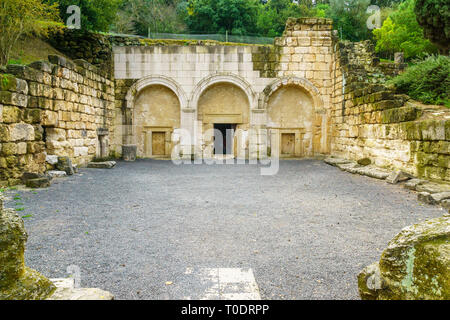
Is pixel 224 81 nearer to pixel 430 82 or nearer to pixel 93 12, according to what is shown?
pixel 430 82

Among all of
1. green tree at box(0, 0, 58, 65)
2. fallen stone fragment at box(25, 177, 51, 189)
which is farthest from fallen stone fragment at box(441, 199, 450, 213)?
green tree at box(0, 0, 58, 65)

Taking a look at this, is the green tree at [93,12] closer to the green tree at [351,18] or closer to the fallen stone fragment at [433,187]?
the fallen stone fragment at [433,187]

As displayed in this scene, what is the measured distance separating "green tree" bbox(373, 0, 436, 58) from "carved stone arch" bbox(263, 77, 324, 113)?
19842 millimetres

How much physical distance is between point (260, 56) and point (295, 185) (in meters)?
7.54

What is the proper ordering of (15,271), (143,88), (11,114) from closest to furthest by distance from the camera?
(15,271) → (11,114) → (143,88)

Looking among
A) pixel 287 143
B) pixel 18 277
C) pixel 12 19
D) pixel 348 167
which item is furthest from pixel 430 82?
pixel 12 19

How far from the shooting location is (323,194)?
20.8 feet

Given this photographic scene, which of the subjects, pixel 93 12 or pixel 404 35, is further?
pixel 404 35

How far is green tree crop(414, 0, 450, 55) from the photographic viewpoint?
455 inches

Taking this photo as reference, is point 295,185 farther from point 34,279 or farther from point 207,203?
point 34,279

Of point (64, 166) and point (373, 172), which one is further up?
point (64, 166)

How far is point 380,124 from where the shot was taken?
28.8ft

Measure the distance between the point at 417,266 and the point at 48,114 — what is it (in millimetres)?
8778
